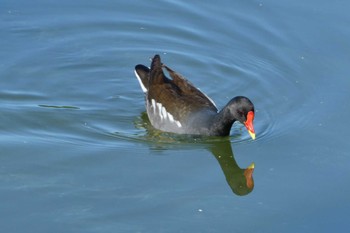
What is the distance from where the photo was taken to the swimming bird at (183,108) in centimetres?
1007

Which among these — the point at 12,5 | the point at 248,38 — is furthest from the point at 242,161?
the point at 12,5

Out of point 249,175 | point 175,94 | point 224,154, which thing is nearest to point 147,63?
point 175,94

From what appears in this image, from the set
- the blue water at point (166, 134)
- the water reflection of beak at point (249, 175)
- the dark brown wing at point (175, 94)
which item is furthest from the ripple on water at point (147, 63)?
the water reflection of beak at point (249, 175)

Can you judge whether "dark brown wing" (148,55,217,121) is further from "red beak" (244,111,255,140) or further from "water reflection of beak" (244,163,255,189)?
"water reflection of beak" (244,163,255,189)

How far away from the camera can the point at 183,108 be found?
10617mm

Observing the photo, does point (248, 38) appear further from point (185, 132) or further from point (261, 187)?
point (261, 187)

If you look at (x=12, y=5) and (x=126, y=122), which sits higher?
(x=12, y=5)

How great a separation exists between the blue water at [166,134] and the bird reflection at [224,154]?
3cm

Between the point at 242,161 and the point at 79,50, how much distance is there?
329 cm

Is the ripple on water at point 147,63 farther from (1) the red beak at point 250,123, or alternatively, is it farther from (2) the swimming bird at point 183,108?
(1) the red beak at point 250,123

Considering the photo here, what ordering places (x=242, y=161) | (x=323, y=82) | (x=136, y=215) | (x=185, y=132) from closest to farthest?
(x=136, y=215) < (x=242, y=161) < (x=185, y=132) < (x=323, y=82)

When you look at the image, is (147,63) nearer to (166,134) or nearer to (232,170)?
(166,134)

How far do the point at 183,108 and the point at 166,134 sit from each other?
366 millimetres

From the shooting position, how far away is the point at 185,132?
34.4 feet
